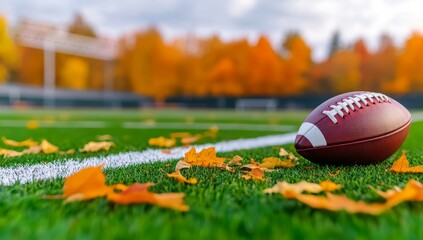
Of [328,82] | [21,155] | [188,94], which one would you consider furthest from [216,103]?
[21,155]

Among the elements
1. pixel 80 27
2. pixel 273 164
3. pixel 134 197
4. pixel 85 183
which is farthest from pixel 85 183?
pixel 80 27

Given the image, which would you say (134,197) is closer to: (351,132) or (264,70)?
(351,132)

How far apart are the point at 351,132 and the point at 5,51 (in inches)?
1475

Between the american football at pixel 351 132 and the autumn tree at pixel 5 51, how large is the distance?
37.2m

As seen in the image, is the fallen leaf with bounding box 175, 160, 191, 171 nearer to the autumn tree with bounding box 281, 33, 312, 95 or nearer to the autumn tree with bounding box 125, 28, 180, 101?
the autumn tree with bounding box 281, 33, 312, 95

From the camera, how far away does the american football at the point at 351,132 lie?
78.3 inches

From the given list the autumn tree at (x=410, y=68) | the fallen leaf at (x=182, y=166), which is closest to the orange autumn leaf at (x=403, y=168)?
the fallen leaf at (x=182, y=166)

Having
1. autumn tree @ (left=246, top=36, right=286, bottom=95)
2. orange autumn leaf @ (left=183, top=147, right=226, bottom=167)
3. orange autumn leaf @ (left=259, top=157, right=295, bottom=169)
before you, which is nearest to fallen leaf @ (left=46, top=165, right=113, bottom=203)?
orange autumn leaf @ (left=183, top=147, right=226, bottom=167)

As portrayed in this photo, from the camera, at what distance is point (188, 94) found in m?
35.8

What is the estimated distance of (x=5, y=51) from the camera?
34156mm

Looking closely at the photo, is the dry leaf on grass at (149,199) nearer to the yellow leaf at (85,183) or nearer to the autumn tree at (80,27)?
the yellow leaf at (85,183)

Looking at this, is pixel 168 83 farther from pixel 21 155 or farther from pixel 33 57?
pixel 21 155

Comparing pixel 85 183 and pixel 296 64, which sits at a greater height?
pixel 296 64

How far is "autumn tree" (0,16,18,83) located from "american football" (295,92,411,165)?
122 ft
